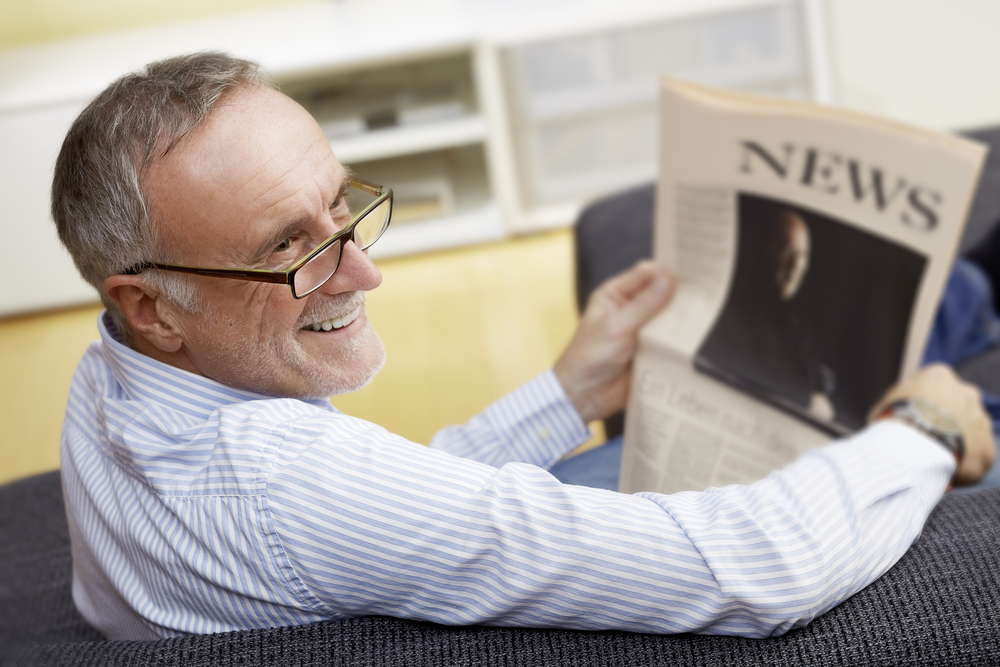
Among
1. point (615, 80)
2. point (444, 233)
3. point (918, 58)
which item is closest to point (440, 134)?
point (615, 80)

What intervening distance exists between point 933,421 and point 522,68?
5.94 ft

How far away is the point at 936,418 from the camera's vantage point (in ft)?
2.23

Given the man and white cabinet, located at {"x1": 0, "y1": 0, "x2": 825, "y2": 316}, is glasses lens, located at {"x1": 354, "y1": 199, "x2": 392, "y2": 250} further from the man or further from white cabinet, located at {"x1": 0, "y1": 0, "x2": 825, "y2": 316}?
white cabinet, located at {"x1": 0, "y1": 0, "x2": 825, "y2": 316}

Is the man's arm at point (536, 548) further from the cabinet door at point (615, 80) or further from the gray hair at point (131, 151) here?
the cabinet door at point (615, 80)

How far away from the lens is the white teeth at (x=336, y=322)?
1.61ft

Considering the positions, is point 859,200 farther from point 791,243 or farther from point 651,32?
point 651,32

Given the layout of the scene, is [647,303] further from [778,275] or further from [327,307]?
[327,307]

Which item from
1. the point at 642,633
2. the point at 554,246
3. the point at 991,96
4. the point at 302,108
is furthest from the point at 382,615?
the point at 991,96

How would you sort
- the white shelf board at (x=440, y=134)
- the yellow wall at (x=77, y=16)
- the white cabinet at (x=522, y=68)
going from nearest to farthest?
1. the white shelf board at (x=440, y=134)
2. the white cabinet at (x=522, y=68)
3. the yellow wall at (x=77, y=16)

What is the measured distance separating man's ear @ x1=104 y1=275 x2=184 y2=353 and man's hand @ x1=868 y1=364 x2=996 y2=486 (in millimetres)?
541

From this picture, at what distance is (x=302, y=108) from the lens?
49cm

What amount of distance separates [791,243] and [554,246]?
4.00ft

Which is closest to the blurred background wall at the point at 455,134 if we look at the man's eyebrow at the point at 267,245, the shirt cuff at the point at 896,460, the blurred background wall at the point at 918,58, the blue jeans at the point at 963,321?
the blurred background wall at the point at 918,58

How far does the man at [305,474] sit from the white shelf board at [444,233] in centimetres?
5
